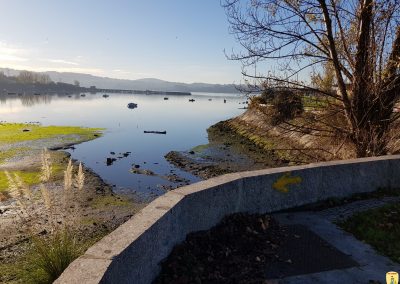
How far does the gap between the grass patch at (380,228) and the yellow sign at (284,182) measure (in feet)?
3.87

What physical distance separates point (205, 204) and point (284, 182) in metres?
2.13

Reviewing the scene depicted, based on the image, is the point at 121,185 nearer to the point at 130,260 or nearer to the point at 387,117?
the point at 387,117

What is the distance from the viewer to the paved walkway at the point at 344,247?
16.1 feet

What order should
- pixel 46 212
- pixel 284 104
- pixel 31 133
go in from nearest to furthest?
pixel 284 104
pixel 46 212
pixel 31 133

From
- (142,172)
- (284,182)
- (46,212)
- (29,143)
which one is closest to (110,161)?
(142,172)

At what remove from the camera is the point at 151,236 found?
4.57m

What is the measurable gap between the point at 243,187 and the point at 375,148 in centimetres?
631

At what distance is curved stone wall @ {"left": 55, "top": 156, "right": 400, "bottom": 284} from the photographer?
3889mm

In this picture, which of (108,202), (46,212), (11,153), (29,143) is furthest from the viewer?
(29,143)

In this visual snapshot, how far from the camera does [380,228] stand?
21.7ft

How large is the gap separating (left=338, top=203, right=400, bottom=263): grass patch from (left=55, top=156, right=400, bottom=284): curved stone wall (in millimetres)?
909

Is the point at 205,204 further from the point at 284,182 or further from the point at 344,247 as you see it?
the point at 344,247

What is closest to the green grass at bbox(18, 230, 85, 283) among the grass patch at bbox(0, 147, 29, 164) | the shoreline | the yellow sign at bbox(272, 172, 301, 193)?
the shoreline

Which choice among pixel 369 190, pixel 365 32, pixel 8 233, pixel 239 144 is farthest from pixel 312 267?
pixel 239 144
